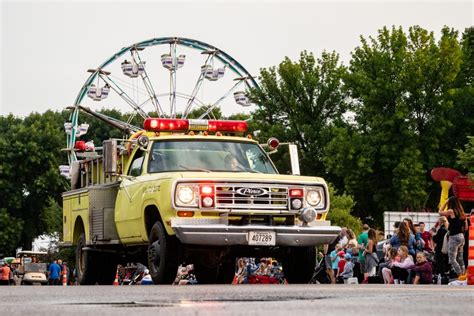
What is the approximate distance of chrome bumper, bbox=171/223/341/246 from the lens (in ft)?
53.5

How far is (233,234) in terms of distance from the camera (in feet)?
53.8

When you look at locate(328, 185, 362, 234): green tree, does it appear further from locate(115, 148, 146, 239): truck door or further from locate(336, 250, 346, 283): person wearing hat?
locate(115, 148, 146, 239): truck door

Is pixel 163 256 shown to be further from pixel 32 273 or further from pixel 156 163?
pixel 32 273

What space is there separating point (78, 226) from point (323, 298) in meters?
10.8

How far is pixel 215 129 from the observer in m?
19.4

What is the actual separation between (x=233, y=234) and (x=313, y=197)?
159 centimetres

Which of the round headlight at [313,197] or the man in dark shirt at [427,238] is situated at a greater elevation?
the round headlight at [313,197]

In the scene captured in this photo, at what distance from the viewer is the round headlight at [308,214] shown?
17.0 m

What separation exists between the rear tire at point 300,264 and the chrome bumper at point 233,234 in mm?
977

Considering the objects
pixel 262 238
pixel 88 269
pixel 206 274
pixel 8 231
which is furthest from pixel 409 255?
pixel 8 231

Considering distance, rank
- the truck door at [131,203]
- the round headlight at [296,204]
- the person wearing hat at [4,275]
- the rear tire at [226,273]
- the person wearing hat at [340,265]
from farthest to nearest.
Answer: the person wearing hat at [4,275]
the person wearing hat at [340,265]
the rear tire at [226,273]
the truck door at [131,203]
the round headlight at [296,204]

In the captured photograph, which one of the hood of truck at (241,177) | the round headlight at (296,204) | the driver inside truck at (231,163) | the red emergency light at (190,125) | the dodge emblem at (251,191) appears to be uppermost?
the red emergency light at (190,125)

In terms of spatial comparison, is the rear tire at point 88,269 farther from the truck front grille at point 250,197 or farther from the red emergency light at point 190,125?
the truck front grille at point 250,197

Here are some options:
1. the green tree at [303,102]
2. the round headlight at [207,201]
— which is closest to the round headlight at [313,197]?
Result: the round headlight at [207,201]
